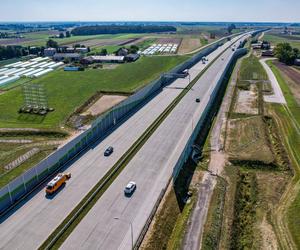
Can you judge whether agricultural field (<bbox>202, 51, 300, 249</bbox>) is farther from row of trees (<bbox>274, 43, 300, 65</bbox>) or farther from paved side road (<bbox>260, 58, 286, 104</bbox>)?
row of trees (<bbox>274, 43, 300, 65</bbox>)

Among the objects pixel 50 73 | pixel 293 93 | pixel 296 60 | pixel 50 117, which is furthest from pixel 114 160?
pixel 296 60

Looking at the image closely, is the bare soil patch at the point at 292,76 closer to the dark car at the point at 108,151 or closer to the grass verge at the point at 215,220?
the grass verge at the point at 215,220

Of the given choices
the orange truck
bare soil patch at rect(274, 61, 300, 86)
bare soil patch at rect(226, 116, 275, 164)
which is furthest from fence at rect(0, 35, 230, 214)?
bare soil patch at rect(274, 61, 300, 86)

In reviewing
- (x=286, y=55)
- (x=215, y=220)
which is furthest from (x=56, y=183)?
(x=286, y=55)

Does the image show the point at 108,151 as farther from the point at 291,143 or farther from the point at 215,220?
the point at 291,143

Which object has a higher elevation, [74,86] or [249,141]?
[74,86]

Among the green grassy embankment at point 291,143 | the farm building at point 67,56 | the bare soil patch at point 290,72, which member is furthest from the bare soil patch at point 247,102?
the farm building at point 67,56
